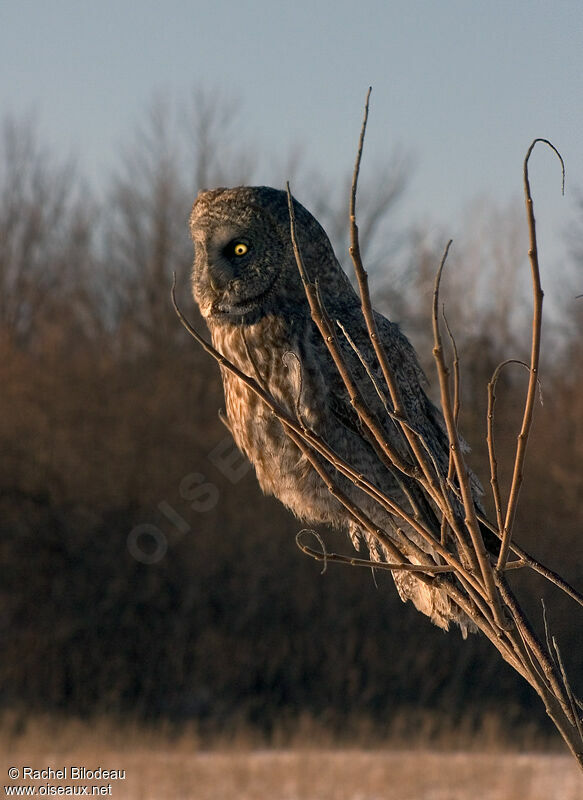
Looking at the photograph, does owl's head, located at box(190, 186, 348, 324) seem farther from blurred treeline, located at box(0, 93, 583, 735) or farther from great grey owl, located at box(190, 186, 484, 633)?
blurred treeline, located at box(0, 93, 583, 735)

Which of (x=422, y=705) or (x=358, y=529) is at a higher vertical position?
(x=358, y=529)

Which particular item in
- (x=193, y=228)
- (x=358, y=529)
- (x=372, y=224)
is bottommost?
(x=372, y=224)

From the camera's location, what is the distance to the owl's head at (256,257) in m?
3.89

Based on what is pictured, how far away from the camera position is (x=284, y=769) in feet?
39.8

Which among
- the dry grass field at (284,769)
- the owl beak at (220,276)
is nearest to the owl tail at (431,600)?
the owl beak at (220,276)

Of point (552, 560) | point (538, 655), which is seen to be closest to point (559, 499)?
point (552, 560)

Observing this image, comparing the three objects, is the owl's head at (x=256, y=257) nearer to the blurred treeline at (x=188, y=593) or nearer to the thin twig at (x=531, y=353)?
the thin twig at (x=531, y=353)

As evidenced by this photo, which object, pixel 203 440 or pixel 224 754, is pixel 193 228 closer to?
pixel 224 754

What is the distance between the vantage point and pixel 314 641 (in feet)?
51.0

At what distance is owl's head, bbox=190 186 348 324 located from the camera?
3895mm

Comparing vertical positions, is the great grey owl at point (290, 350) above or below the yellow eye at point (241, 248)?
below

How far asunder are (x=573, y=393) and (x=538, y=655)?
1902cm

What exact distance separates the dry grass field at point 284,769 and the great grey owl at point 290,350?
817cm

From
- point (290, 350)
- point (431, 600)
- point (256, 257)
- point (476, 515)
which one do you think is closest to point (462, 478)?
point (476, 515)
